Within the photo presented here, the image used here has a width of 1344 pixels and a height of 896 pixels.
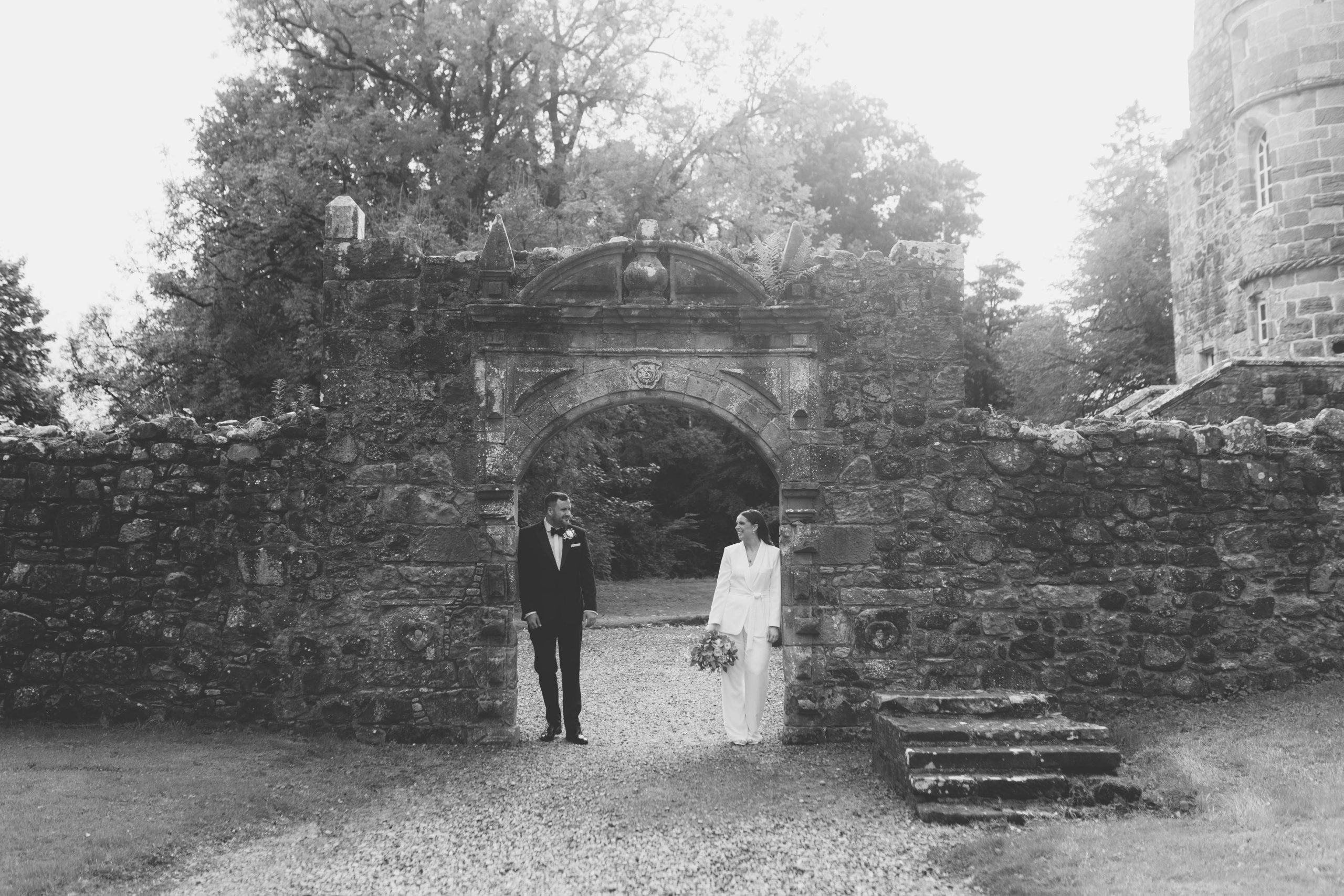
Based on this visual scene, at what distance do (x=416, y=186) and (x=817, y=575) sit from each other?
448 inches

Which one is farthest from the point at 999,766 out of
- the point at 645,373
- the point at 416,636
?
the point at 416,636

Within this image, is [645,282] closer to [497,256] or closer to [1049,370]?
[497,256]

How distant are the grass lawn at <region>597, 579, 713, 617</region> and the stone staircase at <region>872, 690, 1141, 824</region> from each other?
1054cm

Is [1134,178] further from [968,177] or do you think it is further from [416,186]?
[416,186]

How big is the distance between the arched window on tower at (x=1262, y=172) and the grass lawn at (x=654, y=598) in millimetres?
10784

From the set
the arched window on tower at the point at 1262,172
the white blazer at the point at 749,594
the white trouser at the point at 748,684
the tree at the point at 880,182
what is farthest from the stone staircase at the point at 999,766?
the tree at the point at 880,182

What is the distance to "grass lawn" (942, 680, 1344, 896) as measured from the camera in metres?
4.41

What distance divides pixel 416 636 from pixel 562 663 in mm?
1090

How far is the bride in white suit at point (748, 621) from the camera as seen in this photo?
7.72 m

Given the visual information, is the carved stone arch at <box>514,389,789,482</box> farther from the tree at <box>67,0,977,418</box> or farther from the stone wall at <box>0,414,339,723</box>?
Result: the tree at <box>67,0,977,418</box>

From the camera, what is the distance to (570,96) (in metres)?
18.0

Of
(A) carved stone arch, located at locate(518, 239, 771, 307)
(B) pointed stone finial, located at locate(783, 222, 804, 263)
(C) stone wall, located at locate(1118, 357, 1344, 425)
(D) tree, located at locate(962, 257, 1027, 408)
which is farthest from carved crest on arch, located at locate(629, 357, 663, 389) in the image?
(D) tree, located at locate(962, 257, 1027, 408)

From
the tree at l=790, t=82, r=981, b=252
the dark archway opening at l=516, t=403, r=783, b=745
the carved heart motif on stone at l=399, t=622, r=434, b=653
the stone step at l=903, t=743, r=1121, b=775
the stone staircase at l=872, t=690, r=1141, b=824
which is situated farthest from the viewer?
the tree at l=790, t=82, r=981, b=252

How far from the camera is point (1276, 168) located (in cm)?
1511
